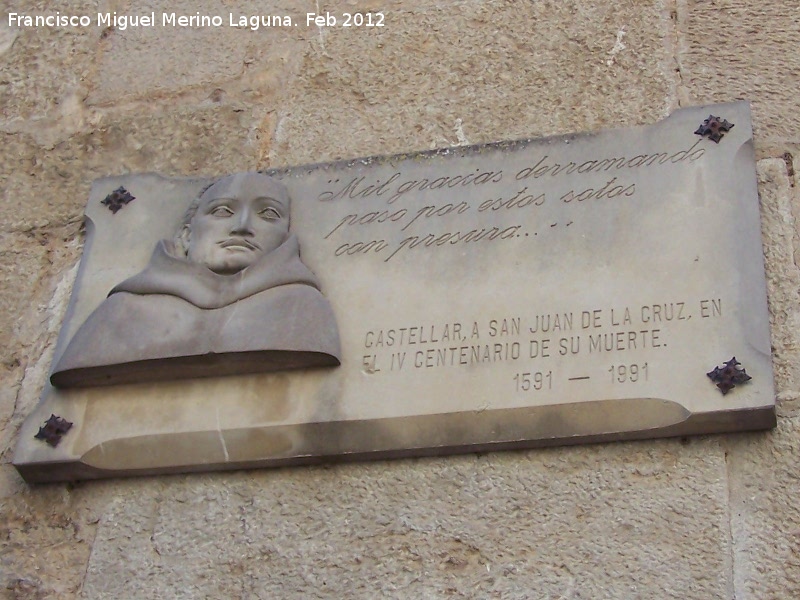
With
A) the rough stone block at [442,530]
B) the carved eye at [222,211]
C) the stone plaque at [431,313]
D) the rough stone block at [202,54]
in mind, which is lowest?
the rough stone block at [442,530]

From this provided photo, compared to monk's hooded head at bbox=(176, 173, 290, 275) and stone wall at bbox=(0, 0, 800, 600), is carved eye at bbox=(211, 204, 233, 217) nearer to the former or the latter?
monk's hooded head at bbox=(176, 173, 290, 275)

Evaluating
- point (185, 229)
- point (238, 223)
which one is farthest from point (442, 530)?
point (185, 229)

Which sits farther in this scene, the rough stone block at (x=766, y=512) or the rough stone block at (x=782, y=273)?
the rough stone block at (x=782, y=273)

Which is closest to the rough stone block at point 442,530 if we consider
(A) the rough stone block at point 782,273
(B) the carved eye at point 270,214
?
(A) the rough stone block at point 782,273

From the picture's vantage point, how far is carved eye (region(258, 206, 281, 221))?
349cm

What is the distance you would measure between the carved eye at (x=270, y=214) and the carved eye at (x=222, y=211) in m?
0.07

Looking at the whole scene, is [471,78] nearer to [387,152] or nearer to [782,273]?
[387,152]

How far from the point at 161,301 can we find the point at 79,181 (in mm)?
658

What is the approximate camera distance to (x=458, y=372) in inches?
123

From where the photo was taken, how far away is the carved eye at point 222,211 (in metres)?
3.49

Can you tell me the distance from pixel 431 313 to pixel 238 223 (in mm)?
502

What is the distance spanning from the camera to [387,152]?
3.69 m

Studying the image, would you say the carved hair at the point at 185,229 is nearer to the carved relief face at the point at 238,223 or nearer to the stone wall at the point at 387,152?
the carved relief face at the point at 238,223

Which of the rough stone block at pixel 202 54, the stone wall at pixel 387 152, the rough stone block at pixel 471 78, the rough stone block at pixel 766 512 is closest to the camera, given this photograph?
the rough stone block at pixel 766 512
